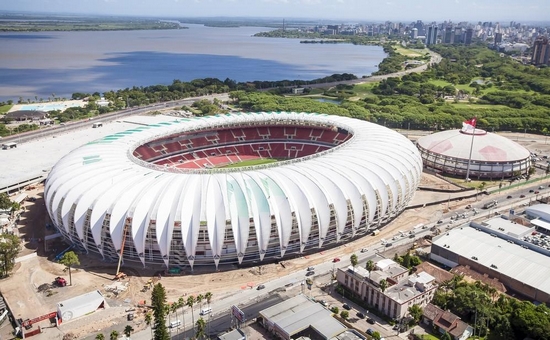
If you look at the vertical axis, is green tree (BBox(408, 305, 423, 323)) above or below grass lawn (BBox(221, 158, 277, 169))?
below

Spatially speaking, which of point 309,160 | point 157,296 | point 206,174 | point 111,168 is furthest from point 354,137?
point 157,296

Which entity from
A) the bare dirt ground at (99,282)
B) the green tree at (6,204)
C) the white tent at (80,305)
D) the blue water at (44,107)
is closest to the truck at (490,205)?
the bare dirt ground at (99,282)

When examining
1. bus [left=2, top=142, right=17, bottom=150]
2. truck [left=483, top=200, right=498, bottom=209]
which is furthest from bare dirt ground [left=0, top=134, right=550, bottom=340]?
bus [left=2, top=142, right=17, bottom=150]

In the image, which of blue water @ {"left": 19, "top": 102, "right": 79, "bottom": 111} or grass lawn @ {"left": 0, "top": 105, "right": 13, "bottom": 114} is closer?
grass lawn @ {"left": 0, "top": 105, "right": 13, "bottom": 114}

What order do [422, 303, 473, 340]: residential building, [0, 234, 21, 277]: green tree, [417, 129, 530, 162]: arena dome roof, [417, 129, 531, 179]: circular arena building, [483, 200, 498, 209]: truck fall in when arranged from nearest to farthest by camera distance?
1. [422, 303, 473, 340]: residential building
2. [0, 234, 21, 277]: green tree
3. [483, 200, 498, 209]: truck
4. [417, 129, 531, 179]: circular arena building
5. [417, 129, 530, 162]: arena dome roof

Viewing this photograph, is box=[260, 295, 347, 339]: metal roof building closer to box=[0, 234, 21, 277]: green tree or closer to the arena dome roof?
box=[0, 234, 21, 277]: green tree

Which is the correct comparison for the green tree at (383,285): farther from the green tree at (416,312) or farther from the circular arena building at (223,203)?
the circular arena building at (223,203)
